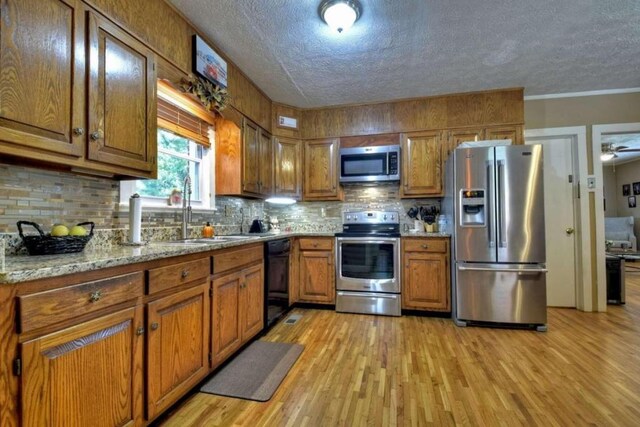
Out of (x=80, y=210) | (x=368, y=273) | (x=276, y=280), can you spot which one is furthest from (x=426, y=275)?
(x=80, y=210)

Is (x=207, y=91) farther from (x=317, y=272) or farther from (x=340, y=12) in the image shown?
(x=317, y=272)

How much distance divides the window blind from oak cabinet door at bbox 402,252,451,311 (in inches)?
95.2

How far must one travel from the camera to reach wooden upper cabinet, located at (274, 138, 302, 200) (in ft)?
12.2

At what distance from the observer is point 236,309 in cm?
220

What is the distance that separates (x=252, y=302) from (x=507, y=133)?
3221mm

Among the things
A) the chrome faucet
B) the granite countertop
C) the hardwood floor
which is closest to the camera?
the granite countertop

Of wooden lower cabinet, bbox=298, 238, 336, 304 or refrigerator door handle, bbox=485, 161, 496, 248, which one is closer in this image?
refrigerator door handle, bbox=485, 161, 496, 248

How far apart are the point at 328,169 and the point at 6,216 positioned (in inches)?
116

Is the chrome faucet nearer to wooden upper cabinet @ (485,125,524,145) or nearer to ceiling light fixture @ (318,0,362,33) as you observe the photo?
ceiling light fixture @ (318,0,362,33)

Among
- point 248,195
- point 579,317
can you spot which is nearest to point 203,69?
point 248,195

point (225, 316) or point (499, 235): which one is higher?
point (499, 235)

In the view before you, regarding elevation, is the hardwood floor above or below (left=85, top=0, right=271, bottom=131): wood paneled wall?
below

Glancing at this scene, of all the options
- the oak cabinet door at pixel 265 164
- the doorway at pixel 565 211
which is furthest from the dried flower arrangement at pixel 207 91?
the doorway at pixel 565 211

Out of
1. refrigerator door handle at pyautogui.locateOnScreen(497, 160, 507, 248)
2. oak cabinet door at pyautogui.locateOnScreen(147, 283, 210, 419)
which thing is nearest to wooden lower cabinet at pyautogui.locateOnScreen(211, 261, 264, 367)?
oak cabinet door at pyautogui.locateOnScreen(147, 283, 210, 419)
